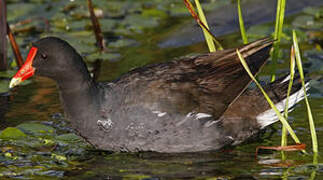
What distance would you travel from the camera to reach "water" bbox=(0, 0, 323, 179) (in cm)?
502

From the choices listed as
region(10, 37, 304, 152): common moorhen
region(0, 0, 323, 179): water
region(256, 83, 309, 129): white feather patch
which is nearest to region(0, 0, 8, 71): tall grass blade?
region(0, 0, 323, 179): water

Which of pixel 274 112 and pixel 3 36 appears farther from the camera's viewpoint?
pixel 3 36

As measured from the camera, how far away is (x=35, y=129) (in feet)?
19.0

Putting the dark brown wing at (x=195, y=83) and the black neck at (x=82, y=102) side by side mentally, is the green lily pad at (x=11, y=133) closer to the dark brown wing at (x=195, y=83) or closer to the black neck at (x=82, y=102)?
the black neck at (x=82, y=102)

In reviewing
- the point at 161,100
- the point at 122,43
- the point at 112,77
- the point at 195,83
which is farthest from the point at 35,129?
the point at 122,43

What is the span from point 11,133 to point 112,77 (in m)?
2.06

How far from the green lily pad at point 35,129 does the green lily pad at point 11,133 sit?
0.14m

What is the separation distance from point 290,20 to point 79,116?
4.43 meters

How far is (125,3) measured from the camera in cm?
1025

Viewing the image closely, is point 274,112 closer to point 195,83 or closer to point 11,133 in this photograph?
point 195,83

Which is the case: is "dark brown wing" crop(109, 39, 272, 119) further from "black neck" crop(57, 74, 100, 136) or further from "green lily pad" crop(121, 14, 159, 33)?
"green lily pad" crop(121, 14, 159, 33)

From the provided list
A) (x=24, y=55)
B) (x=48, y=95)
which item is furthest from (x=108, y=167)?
(x=24, y=55)

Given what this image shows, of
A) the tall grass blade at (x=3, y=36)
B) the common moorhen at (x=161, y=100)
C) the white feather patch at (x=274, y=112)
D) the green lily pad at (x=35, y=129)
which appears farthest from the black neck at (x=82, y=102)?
the tall grass blade at (x=3, y=36)

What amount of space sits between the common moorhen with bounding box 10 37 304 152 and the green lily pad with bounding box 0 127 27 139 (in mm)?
473
